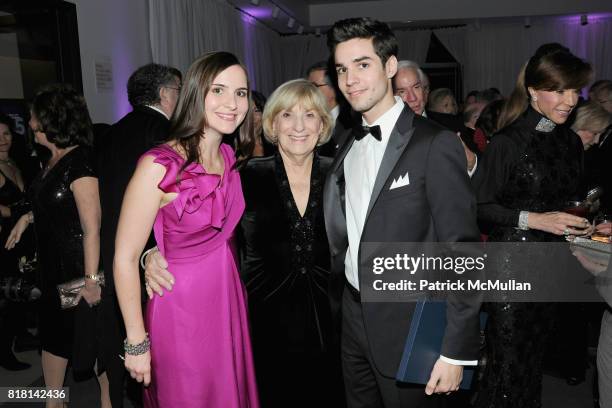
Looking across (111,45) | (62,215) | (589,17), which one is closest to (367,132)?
(62,215)

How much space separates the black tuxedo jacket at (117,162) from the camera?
280 centimetres

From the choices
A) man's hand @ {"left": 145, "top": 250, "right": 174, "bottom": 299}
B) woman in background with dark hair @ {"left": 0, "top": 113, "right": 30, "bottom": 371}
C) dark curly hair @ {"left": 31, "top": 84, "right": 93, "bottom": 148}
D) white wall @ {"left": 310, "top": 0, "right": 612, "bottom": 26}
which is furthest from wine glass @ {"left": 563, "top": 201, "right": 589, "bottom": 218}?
white wall @ {"left": 310, "top": 0, "right": 612, "bottom": 26}

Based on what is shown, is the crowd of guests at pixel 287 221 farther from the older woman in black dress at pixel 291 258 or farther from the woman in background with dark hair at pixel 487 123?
the woman in background with dark hair at pixel 487 123

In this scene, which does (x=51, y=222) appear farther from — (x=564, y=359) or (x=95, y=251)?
(x=564, y=359)

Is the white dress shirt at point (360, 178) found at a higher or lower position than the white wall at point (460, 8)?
lower

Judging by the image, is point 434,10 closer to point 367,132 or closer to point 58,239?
point 58,239

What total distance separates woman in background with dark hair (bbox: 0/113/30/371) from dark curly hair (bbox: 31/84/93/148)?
118cm

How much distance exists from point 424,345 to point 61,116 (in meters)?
2.23

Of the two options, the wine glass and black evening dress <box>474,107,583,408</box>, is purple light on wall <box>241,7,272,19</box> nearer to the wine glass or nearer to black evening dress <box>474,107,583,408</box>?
black evening dress <box>474,107,583,408</box>

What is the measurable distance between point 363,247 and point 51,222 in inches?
74.1

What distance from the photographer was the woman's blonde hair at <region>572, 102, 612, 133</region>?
10.8 feet

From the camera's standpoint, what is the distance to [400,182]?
1668 mm

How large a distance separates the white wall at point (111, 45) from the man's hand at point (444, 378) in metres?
4.08

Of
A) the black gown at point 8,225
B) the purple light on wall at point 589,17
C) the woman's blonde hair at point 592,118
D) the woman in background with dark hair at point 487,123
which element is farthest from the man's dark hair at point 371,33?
the purple light on wall at point 589,17
